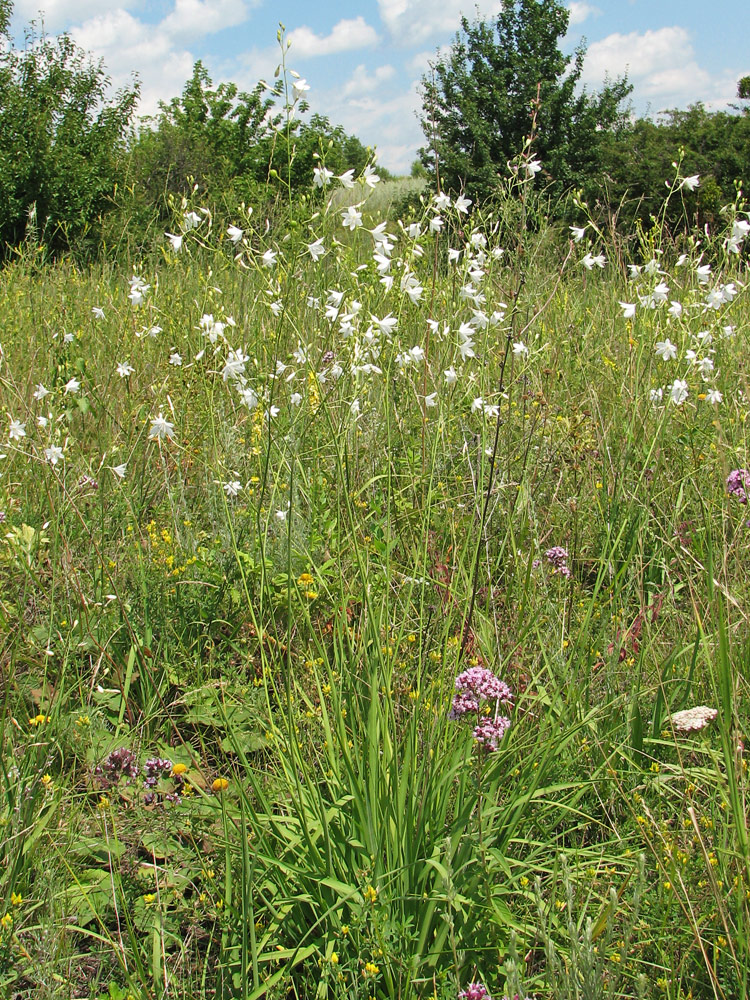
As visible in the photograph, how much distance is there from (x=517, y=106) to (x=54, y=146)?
7.17m

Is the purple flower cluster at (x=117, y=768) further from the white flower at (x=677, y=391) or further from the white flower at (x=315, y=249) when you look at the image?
the white flower at (x=677, y=391)

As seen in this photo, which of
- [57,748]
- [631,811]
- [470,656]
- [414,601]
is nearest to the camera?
[631,811]

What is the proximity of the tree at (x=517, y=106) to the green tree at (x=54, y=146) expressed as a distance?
16.7ft

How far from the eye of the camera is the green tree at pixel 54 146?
11.1 metres

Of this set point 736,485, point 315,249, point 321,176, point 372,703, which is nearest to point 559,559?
point 736,485

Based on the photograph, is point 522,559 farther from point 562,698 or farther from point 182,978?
point 182,978

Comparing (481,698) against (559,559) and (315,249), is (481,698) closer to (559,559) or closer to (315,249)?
(559,559)

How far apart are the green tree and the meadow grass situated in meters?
9.70

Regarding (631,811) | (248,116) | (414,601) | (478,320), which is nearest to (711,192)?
(478,320)

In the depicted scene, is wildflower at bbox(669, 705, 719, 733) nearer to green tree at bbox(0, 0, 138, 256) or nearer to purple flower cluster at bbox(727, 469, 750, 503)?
purple flower cluster at bbox(727, 469, 750, 503)

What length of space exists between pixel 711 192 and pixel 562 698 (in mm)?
6556

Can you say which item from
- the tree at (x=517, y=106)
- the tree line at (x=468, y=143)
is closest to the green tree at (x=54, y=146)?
the tree line at (x=468, y=143)

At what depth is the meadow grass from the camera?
4.01 ft

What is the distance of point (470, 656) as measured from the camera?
1.96 meters
